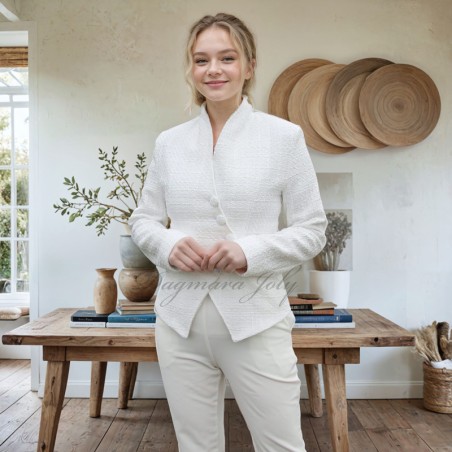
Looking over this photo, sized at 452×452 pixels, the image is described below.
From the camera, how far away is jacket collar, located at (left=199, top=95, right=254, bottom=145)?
125cm

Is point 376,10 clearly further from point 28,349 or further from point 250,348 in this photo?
point 28,349

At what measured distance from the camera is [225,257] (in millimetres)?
1132

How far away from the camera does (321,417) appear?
288cm

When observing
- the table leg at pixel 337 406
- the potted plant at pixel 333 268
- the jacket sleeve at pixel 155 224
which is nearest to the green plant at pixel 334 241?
the potted plant at pixel 333 268

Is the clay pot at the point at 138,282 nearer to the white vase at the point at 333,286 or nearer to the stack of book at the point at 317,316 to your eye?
the stack of book at the point at 317,316

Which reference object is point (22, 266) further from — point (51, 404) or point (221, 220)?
point (221, 220)

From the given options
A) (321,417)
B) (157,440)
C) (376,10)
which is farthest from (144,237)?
(376,10)

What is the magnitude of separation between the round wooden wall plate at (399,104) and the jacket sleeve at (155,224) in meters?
1.93

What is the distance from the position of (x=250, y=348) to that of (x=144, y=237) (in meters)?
0.34

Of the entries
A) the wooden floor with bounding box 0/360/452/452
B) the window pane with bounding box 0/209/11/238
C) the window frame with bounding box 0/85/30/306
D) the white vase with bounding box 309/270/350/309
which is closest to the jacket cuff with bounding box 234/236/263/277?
the wooden floor with bounding box 0/360/452/452

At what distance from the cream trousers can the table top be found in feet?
3.08

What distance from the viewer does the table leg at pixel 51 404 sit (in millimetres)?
2152

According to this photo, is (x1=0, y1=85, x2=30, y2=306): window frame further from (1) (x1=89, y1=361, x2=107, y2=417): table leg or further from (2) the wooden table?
(2) the wooden table

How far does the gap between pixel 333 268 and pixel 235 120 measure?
1.84m
